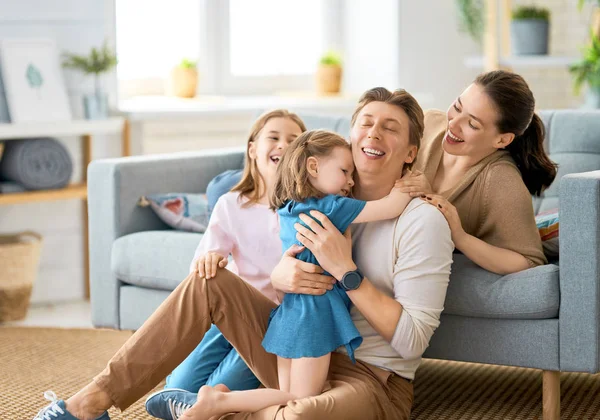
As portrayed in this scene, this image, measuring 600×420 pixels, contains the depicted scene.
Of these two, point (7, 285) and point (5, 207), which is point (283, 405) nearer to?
point (7, 285)

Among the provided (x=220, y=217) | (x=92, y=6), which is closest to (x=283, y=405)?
(x=220, y=217)

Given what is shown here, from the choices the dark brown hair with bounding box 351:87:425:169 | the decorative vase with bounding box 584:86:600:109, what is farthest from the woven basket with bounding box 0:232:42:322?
the decorative vase with bounding box 584:86:600:109

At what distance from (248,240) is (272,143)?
0.27 m

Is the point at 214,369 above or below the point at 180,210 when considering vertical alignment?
below

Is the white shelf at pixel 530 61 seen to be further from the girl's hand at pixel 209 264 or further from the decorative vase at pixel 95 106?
the girl's hand at pixel 209 264

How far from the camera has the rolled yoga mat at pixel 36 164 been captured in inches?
148

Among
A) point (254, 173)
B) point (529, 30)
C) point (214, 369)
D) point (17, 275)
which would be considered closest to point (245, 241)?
point (254, 173)

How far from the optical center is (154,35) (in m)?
4.61

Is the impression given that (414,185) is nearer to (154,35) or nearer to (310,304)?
(310,304)

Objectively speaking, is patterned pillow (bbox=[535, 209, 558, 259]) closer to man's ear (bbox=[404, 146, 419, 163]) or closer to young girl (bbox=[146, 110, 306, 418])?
man's ear (bbox=[404, 146, 419, 163])

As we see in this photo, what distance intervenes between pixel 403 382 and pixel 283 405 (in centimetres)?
31

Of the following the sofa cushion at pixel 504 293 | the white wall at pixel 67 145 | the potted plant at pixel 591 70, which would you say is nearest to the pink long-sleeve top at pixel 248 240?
the sofa cushion at pixel 504 293

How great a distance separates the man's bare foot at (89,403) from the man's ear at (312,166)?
2.25 feet

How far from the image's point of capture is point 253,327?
7.30 ft
